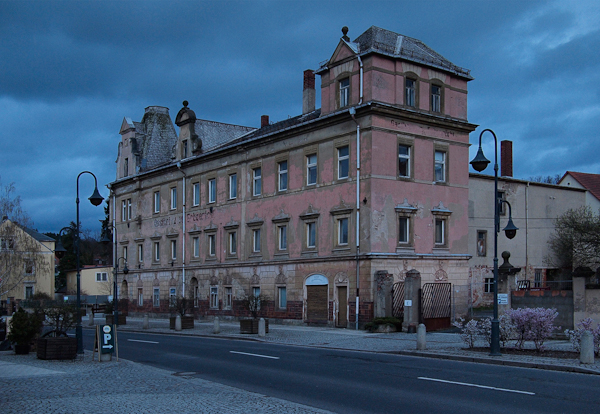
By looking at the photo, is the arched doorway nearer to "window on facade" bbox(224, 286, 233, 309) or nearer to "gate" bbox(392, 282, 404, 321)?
"gate" bbox(392, 282, 404, 321)

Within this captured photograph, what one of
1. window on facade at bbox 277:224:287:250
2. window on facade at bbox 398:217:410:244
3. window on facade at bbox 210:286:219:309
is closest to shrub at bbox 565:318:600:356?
window on facade at bbox 398:217:410:244

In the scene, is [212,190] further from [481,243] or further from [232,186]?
[481,243]

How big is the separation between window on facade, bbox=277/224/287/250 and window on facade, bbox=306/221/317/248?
88.6 inches

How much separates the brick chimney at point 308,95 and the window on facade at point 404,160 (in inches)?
340

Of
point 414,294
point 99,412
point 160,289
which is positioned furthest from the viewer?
point 160,289

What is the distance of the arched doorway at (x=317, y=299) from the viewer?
113 ft

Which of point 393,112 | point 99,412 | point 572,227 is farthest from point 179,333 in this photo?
point 572,227

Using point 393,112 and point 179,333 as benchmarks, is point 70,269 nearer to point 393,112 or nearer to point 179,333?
point 179,333

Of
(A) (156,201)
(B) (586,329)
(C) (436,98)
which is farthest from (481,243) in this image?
(B) (586,329)

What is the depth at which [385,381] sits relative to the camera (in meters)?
14.2

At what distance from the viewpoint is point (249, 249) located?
134 feet

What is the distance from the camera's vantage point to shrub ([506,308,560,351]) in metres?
19.0

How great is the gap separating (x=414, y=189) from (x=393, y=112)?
4182 millimetres

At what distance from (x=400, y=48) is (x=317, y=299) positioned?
13.8 metres
